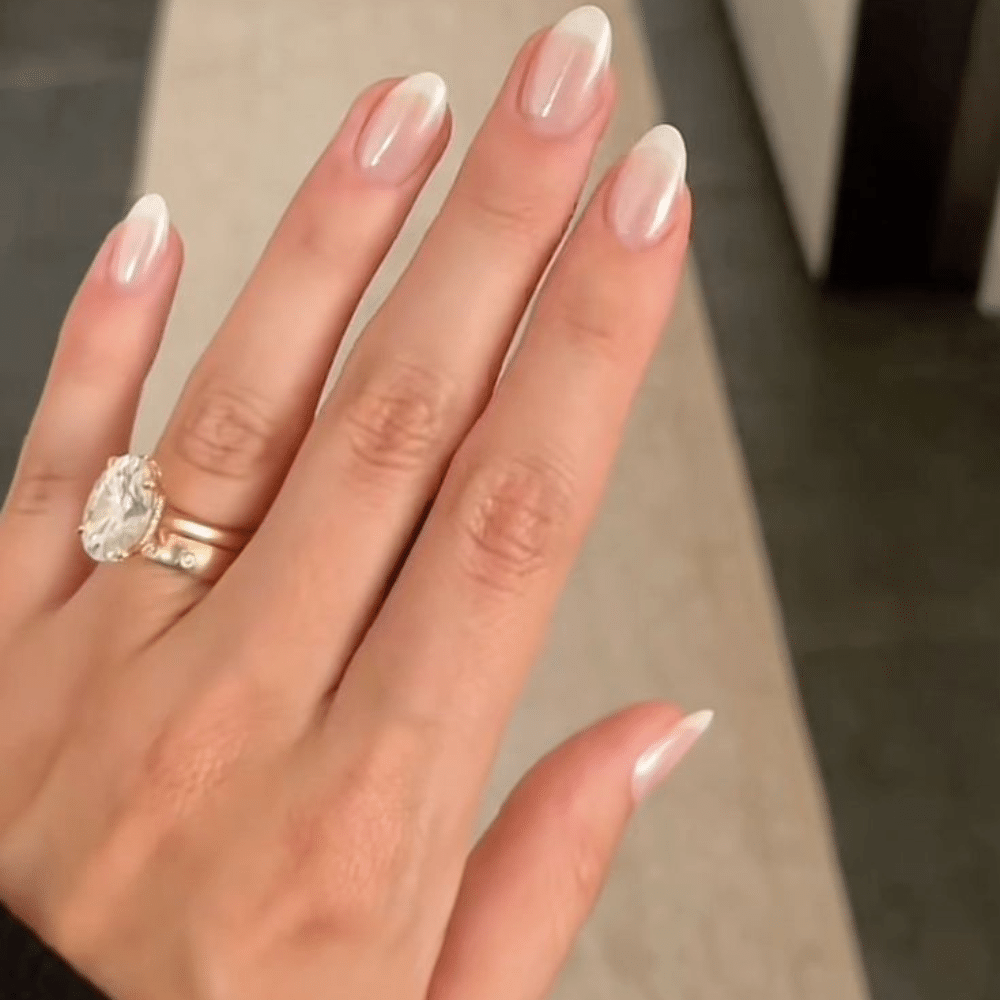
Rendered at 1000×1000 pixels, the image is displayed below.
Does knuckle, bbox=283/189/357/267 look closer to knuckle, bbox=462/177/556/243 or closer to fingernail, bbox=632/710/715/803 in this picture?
knuckle, bbox=462/177/556/243

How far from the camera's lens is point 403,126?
59 centimetres

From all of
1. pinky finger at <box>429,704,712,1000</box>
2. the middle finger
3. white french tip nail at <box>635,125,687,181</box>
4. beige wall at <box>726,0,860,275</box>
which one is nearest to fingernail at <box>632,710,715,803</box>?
pinky finger at <box>429,704,712,1000</box>

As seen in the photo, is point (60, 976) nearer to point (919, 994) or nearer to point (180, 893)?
point (180, 893)

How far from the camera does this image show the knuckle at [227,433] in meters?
0.58

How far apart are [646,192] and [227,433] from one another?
0.22 m

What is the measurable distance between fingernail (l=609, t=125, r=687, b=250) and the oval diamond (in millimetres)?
238

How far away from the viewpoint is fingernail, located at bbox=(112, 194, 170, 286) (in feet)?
2.03

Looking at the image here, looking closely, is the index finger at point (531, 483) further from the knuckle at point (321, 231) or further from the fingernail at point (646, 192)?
the knuckle at point (321, 231)

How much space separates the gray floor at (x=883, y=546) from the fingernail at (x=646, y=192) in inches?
24.8

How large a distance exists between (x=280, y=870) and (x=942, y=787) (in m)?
0.70

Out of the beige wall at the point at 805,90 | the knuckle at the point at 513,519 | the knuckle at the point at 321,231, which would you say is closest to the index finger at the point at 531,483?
the knuckle at the point at 513,519

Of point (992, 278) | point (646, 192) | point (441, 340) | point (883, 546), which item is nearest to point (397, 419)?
point (441, 340)

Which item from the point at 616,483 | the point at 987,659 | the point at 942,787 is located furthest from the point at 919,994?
the point at 616,483

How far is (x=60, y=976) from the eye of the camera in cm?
47
